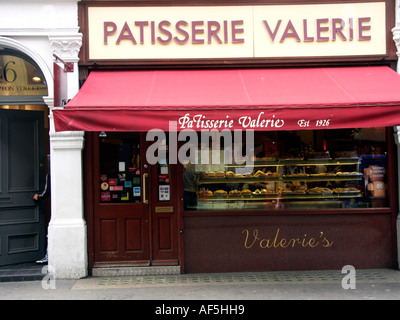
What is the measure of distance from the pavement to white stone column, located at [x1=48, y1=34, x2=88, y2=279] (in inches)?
→ 11.6

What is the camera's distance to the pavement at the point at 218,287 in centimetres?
589

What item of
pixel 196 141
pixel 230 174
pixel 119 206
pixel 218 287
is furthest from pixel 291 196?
pixel 119 206

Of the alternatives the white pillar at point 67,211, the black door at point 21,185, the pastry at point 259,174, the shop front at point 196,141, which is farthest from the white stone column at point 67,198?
the pastry at point 259,174

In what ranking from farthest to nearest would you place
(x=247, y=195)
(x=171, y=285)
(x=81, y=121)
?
(x=247, y=195)
(x=171, y=285)
(x=81, y=121)

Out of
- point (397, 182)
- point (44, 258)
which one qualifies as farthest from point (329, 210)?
point (44, 258)

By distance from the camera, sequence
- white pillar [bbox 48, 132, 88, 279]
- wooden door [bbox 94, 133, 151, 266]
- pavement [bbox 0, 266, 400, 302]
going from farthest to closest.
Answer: wooden door [bbox 94, 133, 151, 266]
white pillar [bbox 48, 132, 88, 279]
pavement [bbox 0, 266, 400, 302]

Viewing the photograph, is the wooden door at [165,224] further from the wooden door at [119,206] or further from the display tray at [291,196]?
the display tray at [291,196]

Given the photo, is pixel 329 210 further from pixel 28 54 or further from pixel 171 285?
pixel 28 54

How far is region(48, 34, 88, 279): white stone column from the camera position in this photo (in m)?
6.88

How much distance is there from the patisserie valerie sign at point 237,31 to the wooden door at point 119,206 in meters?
1.64

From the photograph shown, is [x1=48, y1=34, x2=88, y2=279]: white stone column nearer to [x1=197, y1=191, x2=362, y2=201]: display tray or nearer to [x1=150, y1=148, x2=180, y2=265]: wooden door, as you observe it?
[x1=150, y1=148, x2=180, y2=265]: wooden door

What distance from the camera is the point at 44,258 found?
7621 millimetres

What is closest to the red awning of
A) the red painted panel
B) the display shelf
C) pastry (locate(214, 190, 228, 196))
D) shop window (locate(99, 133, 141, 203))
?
shop window (locate(99, 133, 141, 203))

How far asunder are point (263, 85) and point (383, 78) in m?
2.02
